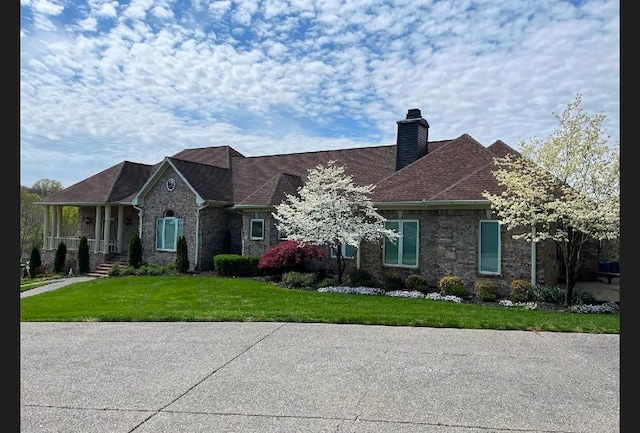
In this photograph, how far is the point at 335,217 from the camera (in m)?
16.8

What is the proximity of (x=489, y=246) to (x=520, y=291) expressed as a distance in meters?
1.83

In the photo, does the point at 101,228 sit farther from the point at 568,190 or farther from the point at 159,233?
the point at 568,190

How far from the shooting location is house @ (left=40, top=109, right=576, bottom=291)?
14.9 m

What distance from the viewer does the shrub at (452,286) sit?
14289mm

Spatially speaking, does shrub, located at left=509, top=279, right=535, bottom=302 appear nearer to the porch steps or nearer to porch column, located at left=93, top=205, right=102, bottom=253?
the porch steps

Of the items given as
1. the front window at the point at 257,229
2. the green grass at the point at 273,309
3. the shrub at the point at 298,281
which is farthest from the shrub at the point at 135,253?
the shrub at the point at 298,281

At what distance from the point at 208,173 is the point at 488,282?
15.5 metres

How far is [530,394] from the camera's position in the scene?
5531 mm

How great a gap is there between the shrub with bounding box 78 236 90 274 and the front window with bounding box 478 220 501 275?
19.6 meters

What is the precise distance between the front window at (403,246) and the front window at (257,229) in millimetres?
6433

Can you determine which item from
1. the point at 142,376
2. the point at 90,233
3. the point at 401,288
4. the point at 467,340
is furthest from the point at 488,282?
the point at 90,233

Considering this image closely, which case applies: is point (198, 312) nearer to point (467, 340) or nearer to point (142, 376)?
point (142, 376)

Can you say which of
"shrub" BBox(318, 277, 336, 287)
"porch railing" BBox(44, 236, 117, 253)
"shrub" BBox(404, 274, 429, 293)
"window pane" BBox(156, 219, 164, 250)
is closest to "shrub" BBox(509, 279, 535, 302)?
"shrub" BBox(404, 274, 429, 293)

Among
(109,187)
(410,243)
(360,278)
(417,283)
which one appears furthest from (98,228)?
(417,283)
